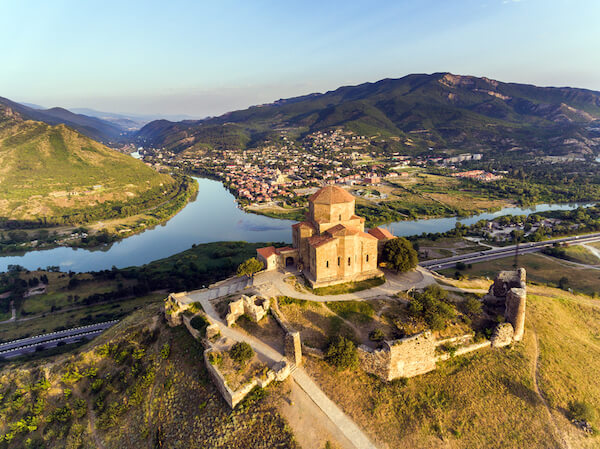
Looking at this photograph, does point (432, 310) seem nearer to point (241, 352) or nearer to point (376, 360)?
point (376, 360)

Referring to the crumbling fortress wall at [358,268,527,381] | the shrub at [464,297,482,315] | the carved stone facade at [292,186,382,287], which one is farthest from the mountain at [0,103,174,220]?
the shrub at [464,297,482,315]

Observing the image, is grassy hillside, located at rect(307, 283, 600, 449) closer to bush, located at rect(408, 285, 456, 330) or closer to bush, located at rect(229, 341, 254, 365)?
bush, located at rect(408, 285, 456, 330)

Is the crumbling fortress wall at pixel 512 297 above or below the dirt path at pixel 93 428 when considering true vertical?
above

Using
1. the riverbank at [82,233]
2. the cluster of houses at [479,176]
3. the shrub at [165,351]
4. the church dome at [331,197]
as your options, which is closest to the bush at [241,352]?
the shrub at [165,351]

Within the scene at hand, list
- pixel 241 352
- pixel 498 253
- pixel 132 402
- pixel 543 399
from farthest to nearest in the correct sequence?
pixel 498 253, pixel 132 402, pixel 241 352, pixel 543 399

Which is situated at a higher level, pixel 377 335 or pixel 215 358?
pixel 377 335

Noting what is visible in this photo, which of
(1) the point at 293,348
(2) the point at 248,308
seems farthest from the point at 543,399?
(2) the point at 248,308

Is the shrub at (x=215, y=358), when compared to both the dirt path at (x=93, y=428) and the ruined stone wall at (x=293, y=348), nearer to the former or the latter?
the ruined stone wall at (x=293, y=348)

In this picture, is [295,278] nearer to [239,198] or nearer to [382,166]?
[239,198]
